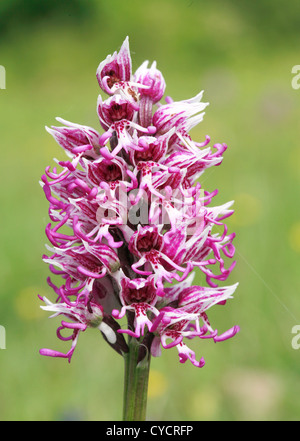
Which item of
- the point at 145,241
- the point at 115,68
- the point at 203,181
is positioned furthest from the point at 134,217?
the point at 203,181

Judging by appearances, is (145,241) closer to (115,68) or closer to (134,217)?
(134,217)

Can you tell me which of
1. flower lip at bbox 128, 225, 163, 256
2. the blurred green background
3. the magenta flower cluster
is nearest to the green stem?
the magenta flower cluster

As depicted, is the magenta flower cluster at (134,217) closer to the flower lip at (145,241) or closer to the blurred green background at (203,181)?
the flower lip at (145,241)

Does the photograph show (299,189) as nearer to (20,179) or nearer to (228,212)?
(20,179)

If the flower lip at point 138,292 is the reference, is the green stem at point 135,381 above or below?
below

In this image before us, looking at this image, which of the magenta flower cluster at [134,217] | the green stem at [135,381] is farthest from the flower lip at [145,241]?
the green stem at [135,381]
